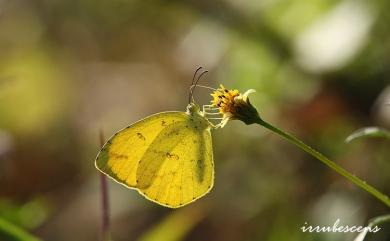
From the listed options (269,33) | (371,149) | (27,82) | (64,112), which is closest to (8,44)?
(27,82)

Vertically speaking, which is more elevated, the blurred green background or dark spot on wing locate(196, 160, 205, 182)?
the blurred green background

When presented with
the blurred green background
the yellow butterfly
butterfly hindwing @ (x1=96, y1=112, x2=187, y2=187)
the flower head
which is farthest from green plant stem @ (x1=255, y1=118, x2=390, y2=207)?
the blurred green background

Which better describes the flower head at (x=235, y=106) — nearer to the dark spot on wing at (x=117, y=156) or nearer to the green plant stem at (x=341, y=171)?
the green plant stem at (x=341, y=171)

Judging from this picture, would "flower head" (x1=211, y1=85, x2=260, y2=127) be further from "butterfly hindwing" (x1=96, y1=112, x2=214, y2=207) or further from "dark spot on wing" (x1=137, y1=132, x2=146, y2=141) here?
"dark spot on wing" (x1=137, y1=132, x2=146, y2=141)

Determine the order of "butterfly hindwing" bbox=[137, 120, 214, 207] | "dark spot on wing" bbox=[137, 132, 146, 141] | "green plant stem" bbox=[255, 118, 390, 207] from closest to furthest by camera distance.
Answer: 1. "green plant stem" bbox=[255, 118, 390, 207]
2. "butterfly hindwing" bbox=[137, 120, 214, 207]
3. "dark spot on wing" bbox=[137, 132, 146, 141]

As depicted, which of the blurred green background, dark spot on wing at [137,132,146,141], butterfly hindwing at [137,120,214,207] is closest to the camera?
butterfly hindwing at [137,120,214,207]

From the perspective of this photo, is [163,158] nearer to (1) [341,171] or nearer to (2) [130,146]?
(2) [130,146]

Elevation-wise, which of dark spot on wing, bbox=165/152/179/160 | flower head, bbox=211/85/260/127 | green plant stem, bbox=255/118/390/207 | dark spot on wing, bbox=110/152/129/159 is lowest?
green plant stem, bbox=255/118/390/207
